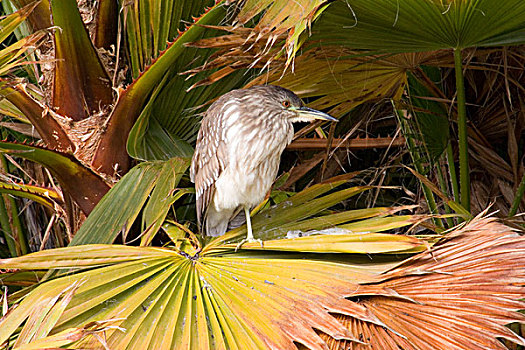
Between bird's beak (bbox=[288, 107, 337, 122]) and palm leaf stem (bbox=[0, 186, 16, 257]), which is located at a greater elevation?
bird's beak (bbox=[288, 107, 337, 122])

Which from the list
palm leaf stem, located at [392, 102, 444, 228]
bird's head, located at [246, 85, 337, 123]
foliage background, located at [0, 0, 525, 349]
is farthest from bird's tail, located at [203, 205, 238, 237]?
palm leaf stem, located at [392, 102, 444, 228]

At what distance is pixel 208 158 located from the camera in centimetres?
214

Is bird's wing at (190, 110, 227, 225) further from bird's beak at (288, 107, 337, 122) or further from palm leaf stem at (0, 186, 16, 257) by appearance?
palm leaf stem at (0, 186, 16, 257)

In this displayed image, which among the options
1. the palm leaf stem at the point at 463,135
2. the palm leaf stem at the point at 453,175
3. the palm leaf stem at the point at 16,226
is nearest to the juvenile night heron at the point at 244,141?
the palm leaf stem at the point at 463,135

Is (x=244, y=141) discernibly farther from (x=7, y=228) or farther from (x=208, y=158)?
(x=7, y=228)

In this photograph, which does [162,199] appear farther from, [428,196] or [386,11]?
[428,196]

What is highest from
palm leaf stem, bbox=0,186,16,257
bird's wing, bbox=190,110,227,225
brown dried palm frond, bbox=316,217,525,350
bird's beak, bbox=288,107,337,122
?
bird's beak, bbox=288,107,337,122

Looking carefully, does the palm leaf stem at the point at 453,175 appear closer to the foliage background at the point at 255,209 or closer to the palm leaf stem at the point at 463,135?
the foliage background at the point at 255,209

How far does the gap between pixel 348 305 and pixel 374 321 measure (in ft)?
0.26

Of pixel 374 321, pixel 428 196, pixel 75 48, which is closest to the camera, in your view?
pixel 374 321

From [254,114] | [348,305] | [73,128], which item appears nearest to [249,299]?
[348,305]

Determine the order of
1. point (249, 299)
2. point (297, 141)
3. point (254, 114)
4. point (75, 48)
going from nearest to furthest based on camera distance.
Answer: point (249, 299)
point (75, 48)
point (254, 114)
point (297, 141)

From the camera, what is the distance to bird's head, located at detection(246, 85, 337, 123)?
2.12 m

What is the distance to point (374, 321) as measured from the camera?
1.33 meters
